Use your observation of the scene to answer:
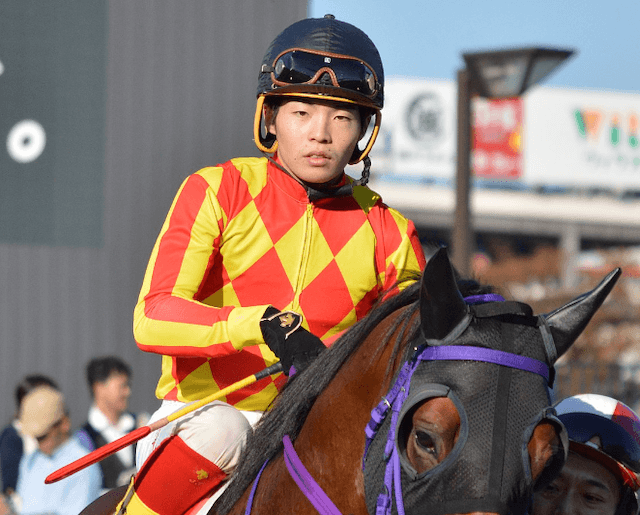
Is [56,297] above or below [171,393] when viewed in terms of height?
below

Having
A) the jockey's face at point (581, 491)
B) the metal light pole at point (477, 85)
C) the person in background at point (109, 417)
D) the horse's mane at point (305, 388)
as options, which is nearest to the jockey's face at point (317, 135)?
the horse's mane at point (305, 388)

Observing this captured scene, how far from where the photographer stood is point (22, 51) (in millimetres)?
7797

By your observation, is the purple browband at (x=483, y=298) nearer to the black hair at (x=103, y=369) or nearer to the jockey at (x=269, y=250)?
the jockey at (x=269, y=250)

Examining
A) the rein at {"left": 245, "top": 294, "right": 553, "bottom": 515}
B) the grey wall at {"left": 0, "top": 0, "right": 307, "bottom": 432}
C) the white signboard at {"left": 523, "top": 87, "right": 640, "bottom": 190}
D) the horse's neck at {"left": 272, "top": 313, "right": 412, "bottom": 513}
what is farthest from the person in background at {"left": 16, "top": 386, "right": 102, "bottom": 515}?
the white signboard at {"left": 523, "top": 87, "right": 640, "bottom": 190}

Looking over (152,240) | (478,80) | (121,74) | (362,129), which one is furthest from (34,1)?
(362,129)

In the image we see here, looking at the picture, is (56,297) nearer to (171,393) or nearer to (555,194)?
(171,393)

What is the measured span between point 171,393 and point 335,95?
965mm

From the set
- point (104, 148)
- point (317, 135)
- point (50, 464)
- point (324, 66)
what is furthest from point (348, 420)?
point (104, 148)

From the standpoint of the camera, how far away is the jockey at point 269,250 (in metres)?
2.16

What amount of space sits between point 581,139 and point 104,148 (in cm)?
2645

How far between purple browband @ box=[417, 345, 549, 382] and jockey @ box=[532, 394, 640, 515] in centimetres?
117

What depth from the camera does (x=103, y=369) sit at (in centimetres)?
625

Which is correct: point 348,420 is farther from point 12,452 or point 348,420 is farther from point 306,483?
point 12,452

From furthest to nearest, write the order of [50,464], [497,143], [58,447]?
1. [497,143]
2. [58,447]
3. [50,464]
